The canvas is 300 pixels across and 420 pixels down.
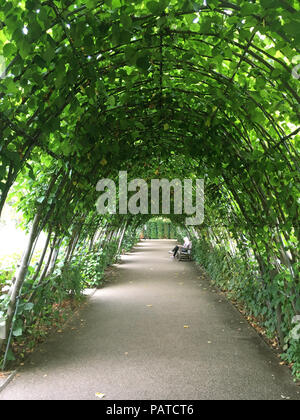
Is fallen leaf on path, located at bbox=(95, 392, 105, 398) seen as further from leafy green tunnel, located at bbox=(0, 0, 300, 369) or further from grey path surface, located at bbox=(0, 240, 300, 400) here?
leafy green tunnel, located at bbox=(0, 0, 300, 369)

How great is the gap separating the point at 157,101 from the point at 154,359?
9.65ft

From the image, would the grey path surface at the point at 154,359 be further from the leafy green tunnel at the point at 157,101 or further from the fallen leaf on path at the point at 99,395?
the leafy green tunnel at the point at 157,101

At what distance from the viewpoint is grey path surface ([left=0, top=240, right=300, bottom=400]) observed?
3260 mm

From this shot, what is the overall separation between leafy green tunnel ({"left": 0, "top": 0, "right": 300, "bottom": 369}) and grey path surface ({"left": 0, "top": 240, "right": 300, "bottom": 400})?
553 millimetres

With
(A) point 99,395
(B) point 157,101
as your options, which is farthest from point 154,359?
(B) point 157,101

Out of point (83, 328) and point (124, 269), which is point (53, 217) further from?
point (124, 269)

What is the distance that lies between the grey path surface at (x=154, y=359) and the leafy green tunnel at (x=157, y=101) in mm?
A: 553

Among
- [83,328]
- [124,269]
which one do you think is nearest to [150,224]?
[124,269]

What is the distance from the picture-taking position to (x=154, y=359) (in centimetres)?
408

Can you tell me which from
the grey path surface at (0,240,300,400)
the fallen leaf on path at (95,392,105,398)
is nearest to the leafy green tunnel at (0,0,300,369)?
the grey path surface at (0,240,300,400)

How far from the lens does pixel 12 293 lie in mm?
3920

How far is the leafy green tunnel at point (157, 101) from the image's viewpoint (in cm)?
204
